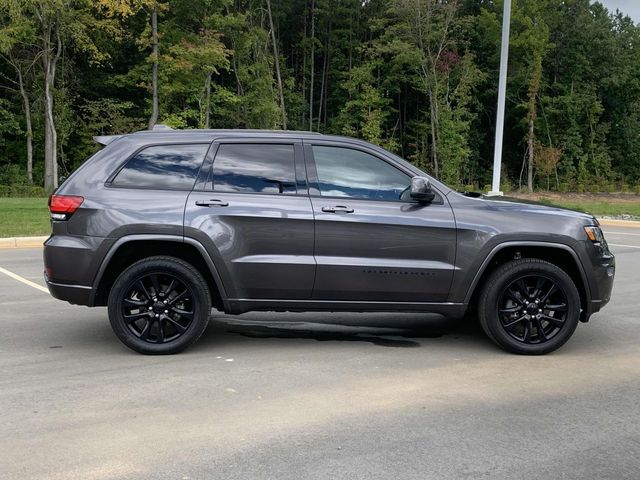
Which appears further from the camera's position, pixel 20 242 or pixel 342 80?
pixel 342 80

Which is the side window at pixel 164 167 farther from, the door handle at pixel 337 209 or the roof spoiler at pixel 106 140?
the door handle at pixel 337 209

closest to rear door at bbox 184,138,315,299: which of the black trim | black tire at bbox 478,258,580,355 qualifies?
the black trim

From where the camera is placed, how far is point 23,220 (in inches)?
646

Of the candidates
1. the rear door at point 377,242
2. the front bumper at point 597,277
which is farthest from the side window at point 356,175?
the front bumper at point 597,277

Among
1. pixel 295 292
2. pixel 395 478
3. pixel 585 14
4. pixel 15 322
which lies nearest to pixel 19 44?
pixel 15 322

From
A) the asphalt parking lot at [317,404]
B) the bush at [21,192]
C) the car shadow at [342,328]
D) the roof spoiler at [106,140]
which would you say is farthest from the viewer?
the bush at [21,192]

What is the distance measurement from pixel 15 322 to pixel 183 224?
2.60 meters

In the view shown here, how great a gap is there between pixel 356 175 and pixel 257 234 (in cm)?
101

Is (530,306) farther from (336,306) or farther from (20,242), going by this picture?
(20,242)

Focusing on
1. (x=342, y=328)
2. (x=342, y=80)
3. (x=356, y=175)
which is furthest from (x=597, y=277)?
(x=342, y=80)

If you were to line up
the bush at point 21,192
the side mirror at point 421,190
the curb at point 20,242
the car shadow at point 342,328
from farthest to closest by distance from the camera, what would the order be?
the bush at point 21,192 → the curb at point 20,242 → the car shadow at point 342,328 → the side mirror at point 421,190

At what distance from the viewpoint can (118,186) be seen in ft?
17.6

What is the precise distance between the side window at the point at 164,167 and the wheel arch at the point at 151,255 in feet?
1.58

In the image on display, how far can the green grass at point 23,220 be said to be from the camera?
14.2m
